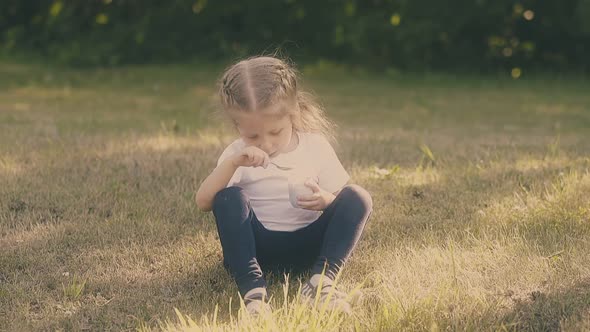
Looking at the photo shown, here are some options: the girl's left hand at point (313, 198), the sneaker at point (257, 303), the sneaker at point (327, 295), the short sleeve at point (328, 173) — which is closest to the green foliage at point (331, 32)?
the short sleeve at point (328, 173)

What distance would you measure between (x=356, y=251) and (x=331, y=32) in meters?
9.65

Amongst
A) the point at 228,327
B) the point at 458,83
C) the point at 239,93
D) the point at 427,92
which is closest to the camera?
the point at 228,327

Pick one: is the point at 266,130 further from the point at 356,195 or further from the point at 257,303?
the point at 257,303

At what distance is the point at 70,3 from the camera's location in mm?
14297

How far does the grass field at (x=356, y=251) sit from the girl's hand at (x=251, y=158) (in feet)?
1.55

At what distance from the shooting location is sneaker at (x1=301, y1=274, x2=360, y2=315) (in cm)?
267

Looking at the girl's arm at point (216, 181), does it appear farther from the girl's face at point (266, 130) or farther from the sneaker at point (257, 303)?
the sneaker at point (257, 303)

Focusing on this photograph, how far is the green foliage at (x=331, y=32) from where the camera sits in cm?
1166

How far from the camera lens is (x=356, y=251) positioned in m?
3.45

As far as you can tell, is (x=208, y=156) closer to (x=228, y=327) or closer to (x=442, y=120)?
(x=228, y=327)

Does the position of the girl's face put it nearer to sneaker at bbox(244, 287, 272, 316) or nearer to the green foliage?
sneaker at bbox(244, 287, 272, 316)

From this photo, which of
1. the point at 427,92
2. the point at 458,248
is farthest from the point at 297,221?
the point at 427,92

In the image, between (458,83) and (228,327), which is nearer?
(228,327)

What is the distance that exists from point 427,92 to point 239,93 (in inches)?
302
